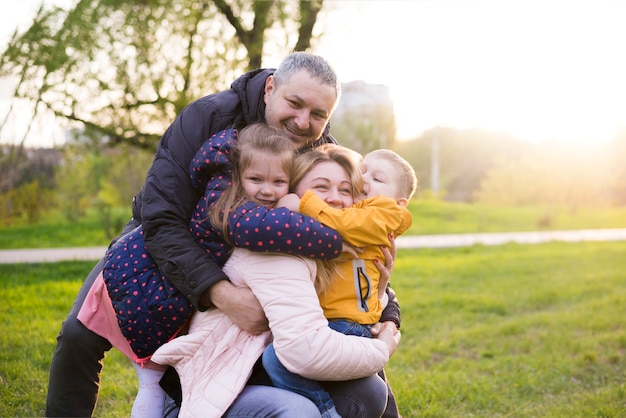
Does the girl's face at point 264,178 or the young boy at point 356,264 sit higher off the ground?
the girl's face at point 264,178

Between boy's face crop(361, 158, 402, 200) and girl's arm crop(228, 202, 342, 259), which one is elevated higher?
boy's face crop(361, 158, 402, 200)

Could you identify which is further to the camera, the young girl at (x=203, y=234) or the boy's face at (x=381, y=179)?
the boy's face at (x=381, y=179)

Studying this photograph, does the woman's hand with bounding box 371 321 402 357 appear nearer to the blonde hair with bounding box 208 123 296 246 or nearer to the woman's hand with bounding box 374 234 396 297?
the woman's hand with bounding box 374 234 396 297

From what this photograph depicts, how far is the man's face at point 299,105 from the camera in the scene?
99.8 inches

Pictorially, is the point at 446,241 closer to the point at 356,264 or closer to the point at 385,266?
the point at 385,266

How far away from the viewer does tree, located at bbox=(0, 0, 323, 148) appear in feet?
32.3

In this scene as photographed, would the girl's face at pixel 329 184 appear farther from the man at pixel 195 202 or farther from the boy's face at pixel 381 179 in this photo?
the man at pixel 195 202

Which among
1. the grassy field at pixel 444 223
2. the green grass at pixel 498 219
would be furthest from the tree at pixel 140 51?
the green grass at pixel 498 219

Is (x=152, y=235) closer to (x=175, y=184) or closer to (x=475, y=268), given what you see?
(x=175, y=184)

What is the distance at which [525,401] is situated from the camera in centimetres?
426

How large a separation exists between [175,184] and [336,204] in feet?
2.08

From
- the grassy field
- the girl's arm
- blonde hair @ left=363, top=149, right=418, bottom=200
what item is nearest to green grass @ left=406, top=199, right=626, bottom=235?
the grassy field

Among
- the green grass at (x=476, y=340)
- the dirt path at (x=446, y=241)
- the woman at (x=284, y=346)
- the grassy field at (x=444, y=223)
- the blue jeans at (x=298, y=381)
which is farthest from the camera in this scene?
the grassy field at (x=444, y=223)

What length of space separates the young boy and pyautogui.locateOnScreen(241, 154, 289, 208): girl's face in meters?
0.12
